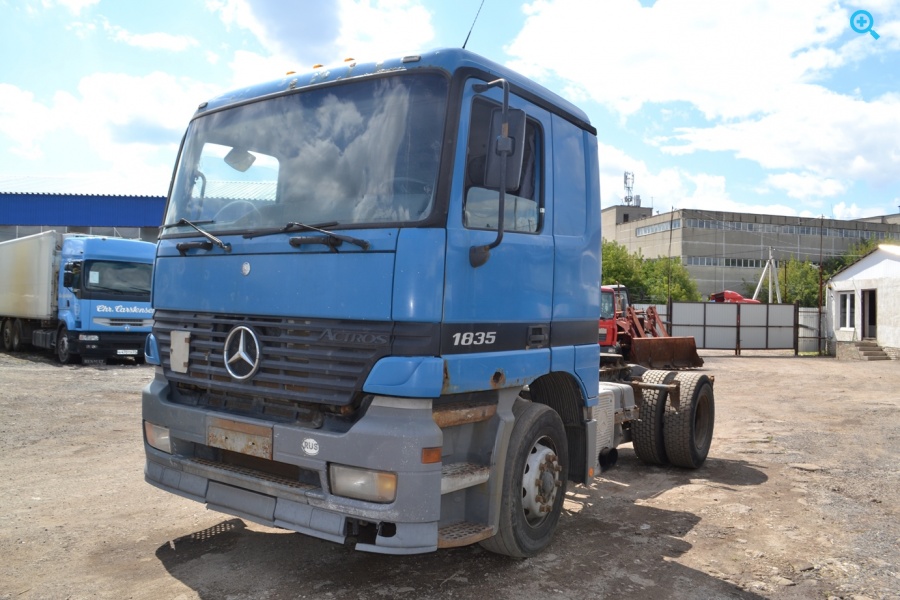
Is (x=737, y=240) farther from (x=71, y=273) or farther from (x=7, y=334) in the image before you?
(x=71, y=273)

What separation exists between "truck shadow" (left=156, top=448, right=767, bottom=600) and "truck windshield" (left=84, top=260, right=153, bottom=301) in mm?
13497

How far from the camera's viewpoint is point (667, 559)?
4.86 m

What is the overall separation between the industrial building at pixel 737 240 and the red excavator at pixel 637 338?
52.8 metres

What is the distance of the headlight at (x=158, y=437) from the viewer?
4551mm

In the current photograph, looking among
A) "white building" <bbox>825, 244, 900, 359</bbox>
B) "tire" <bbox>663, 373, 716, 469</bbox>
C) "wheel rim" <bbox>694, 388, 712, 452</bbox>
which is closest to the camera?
"tire" <bbox>663, 373, 716, 469</bbox>

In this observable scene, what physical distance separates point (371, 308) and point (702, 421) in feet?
18.1

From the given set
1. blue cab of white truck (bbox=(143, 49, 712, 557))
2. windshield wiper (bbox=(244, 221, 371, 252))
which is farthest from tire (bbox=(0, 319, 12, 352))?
windshield wiper (bbox=(244, 221, 371, 252))

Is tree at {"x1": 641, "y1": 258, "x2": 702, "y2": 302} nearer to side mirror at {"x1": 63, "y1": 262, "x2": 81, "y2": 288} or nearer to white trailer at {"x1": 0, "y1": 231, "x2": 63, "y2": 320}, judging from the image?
white trailer at {"x1": 0, "y1": 231, "x2": 63, "y2": 320}

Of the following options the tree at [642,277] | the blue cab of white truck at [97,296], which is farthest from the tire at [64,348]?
the tree at [642,277]

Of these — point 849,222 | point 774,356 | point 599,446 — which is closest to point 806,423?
point 599,446

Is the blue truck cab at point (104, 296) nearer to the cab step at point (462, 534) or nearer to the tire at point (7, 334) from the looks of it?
the tire at point (7, 334)

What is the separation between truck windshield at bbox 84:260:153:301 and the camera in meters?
17.0

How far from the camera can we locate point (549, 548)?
494cm

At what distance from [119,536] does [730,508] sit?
484cm
